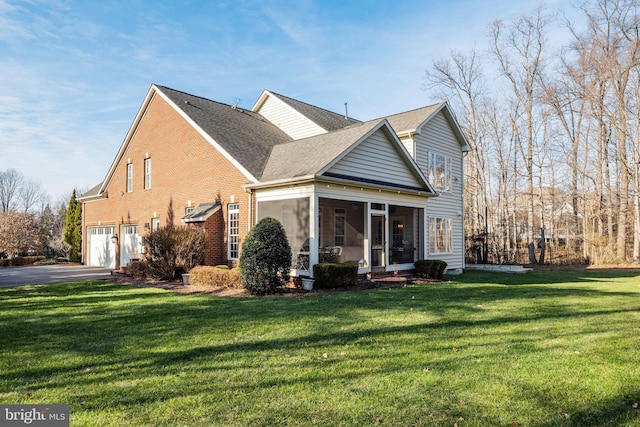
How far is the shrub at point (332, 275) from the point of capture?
11539mm

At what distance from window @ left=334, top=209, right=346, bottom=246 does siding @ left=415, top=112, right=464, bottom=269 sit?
12.3ft

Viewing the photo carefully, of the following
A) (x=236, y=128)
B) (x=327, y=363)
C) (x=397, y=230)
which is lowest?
(x=327, y=363)

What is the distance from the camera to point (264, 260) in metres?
10.6

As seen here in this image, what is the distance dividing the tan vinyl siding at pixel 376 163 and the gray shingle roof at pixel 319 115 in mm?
4851

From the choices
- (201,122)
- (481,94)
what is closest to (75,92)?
(201,122)

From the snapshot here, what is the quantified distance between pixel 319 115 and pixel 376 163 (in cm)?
749

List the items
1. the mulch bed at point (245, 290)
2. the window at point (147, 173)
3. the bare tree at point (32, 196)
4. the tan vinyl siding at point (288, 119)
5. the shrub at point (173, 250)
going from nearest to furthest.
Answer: the mulch bed at point (245, 290)
the shrub at point (173, 250)
the tan vinyl siding at point (288, 119)
the window at point (147, 173)
the bare tree at point (32, 196)

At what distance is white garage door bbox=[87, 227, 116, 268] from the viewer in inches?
878

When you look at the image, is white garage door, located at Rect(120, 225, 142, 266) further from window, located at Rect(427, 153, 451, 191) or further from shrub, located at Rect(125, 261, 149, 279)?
window, located at Rect(427, 153, 451, 191)

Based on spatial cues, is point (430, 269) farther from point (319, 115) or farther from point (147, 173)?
point (147, 173)

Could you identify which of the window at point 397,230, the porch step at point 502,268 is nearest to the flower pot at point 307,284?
the window at point 397,230

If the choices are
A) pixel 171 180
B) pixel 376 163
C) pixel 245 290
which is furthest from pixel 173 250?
pixel 376 163

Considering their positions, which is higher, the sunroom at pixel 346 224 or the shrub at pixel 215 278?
the sunroom at pixel 346 224

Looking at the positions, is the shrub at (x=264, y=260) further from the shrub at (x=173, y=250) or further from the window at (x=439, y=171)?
the window at (x=439, y=171)
